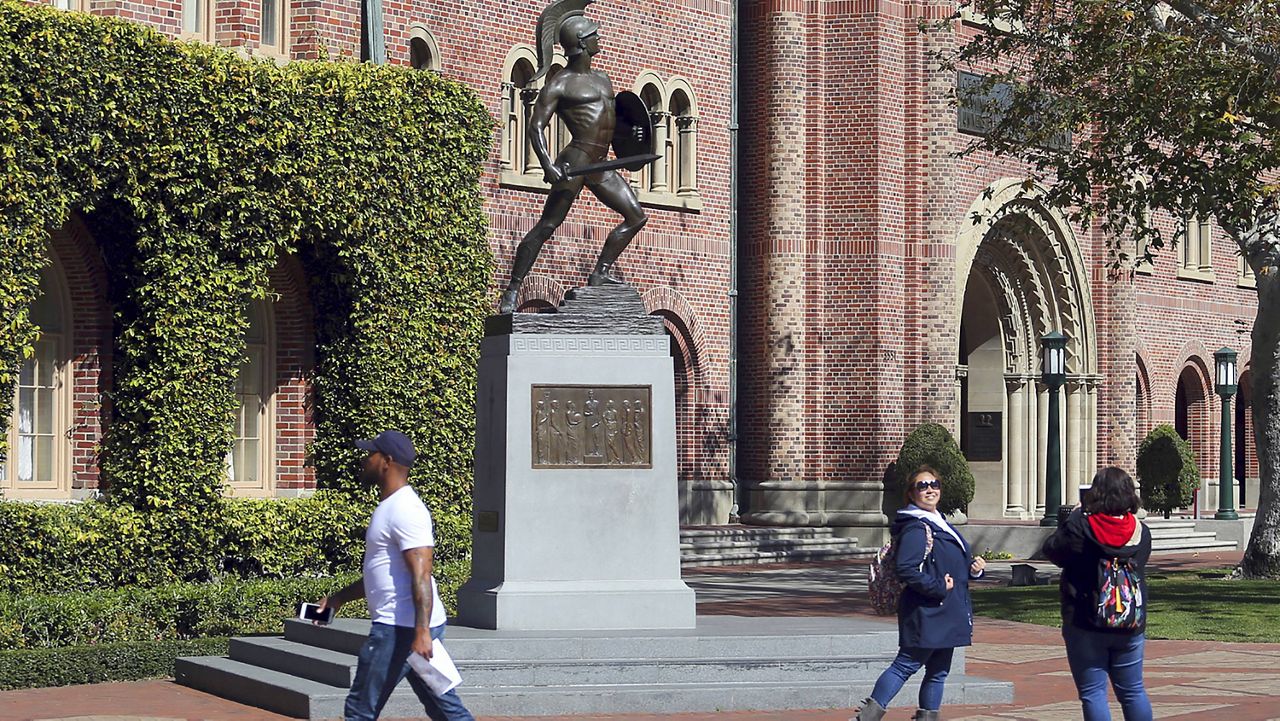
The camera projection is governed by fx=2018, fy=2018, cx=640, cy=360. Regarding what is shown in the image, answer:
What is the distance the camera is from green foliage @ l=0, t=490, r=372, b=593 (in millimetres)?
18703

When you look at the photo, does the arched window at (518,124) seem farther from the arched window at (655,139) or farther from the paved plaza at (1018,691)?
the paved plaza at (1018,691)

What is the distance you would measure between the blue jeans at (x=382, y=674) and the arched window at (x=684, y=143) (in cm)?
2131

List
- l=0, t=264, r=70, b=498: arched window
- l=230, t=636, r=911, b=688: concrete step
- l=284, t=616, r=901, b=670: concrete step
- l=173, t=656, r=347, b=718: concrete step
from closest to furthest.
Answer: l=173, t=656, r=347, b=718: concrete step, l=230, t=636, r=911, b=688: concrete step, l=284, t=616, r=901, b=670: concrete step, l=0, t=264, r=70, b=498: arched window

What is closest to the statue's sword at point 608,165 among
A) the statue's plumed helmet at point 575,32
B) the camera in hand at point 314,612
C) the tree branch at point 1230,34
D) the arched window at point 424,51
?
the statue's plumed helmet at point 575,32

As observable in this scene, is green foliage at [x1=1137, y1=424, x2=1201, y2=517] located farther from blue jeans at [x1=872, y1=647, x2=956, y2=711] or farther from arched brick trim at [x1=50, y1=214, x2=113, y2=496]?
blue jeans at [x1=872, y1=647, x2=956, y2=711]

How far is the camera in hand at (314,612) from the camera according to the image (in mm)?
Result: 8969

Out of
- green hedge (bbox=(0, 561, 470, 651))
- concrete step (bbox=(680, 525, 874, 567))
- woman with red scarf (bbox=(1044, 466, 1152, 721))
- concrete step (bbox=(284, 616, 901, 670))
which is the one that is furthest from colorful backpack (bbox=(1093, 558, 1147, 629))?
concrete step (bbox=(680, 525, 874, 567))

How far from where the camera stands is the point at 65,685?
14.7 meters

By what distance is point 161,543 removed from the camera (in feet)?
65.0

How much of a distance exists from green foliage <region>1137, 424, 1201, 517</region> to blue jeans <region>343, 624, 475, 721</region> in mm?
30403

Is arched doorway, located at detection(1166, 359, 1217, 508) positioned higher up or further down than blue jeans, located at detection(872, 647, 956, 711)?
higher up

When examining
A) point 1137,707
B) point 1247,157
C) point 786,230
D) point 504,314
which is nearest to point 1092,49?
point 1247,157

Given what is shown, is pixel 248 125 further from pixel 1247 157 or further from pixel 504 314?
pixel 1247 157

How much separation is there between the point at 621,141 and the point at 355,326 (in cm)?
684
